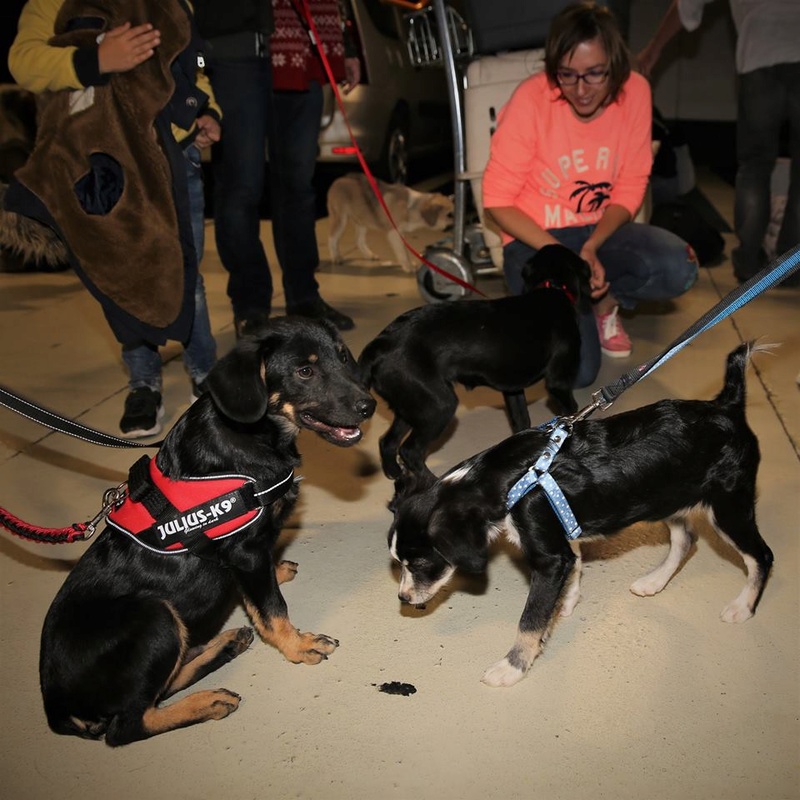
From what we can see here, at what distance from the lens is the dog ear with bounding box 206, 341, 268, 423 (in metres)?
2.35

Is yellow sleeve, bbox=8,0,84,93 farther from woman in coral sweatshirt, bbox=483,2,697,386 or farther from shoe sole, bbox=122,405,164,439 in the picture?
woman in coral sweatshirt, bbox=483,2,697,386

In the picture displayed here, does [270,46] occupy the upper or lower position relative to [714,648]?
upper

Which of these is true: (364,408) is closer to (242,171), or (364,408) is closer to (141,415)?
(141,415)

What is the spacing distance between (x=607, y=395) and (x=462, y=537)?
66cm

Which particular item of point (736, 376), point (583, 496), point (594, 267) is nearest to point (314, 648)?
point (583, 496)

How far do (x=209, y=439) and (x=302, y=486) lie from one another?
1.27 metres

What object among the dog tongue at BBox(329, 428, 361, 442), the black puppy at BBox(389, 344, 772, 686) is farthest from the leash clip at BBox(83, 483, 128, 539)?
the black puppy at BBox(389, 344, 772, 686)

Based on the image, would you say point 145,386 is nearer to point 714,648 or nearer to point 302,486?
point 302,486

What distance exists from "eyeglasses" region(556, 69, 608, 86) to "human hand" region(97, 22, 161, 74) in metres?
1.98

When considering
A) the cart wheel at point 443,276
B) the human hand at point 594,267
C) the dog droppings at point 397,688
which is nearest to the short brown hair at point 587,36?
the human hand at point 594,267

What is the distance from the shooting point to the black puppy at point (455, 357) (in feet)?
11.3

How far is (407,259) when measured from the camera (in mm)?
7773

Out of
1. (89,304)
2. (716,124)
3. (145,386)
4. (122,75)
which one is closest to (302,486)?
(145,386)

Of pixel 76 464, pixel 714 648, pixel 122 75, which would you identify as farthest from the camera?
pixel 76 464
